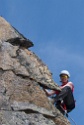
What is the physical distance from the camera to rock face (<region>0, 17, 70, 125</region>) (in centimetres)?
1364

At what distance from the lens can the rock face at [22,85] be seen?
1364 cm

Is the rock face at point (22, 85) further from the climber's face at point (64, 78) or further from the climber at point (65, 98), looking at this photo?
the climber's face at point (64, 78)

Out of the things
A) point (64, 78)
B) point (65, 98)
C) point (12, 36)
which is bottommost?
point (65, 98)

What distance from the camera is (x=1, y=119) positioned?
13125 millimetres

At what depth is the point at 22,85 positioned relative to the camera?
14.4 m

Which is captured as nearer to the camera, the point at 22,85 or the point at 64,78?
the point at 22,85

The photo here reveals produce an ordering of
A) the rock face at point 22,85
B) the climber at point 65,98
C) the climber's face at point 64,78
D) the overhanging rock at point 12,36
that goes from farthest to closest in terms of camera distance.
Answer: the climber's face at point 64,78 < the overhanging rock at point 12,36 < the climber at point 65,98 < the rock face at point 22,85

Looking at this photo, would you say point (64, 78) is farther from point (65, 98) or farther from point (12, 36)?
point (12, 36)

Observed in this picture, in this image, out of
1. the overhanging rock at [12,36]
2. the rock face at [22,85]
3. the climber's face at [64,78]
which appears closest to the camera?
the rock face at [22,85]

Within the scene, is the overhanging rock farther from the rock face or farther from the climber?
the climber

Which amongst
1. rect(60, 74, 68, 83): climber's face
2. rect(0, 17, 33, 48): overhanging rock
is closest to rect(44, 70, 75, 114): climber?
rect(60, 74, 68, 83): climber's face

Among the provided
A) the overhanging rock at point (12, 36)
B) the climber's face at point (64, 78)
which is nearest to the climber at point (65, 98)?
the climber's face at point (64, 78)

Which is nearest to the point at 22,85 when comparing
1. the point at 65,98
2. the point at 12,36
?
the point at 65,98

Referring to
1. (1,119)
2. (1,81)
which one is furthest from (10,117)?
(1,81)
